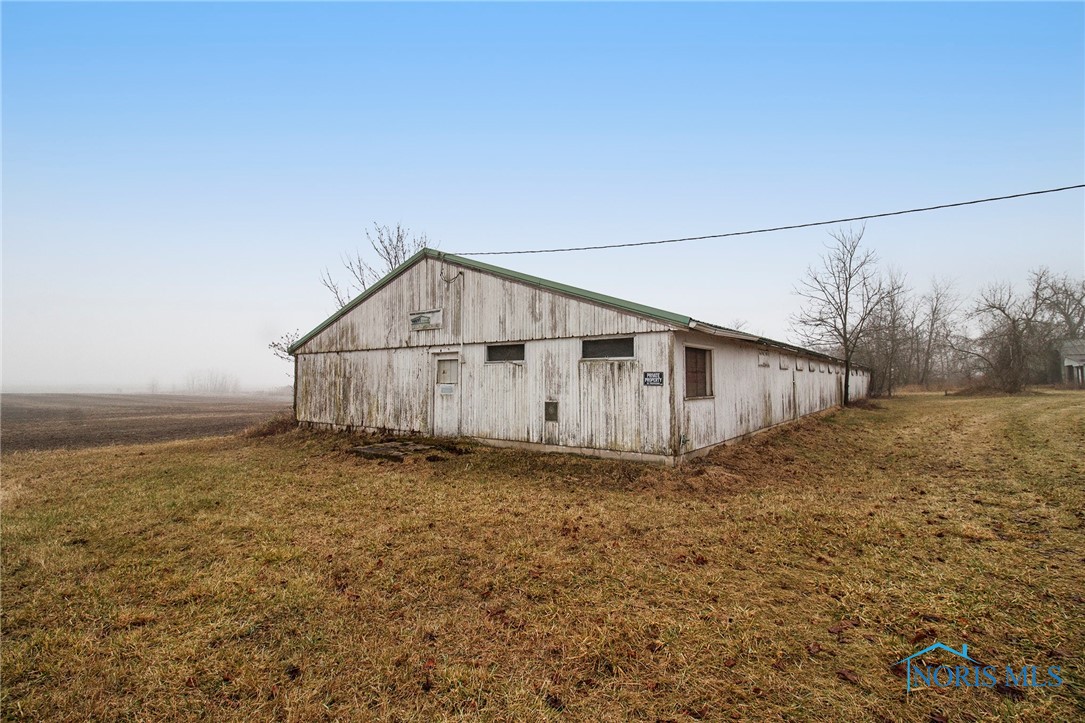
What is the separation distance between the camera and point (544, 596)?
168 inches

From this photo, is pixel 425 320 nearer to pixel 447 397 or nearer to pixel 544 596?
pixel 447 397

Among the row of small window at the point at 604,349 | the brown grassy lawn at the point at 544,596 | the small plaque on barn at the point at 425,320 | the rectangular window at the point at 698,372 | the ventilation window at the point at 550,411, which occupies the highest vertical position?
the small plaque on barn at the point at 425,320

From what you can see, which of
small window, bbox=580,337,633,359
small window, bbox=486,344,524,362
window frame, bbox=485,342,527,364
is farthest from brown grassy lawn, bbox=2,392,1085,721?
small window, bbox=486,344,524,362

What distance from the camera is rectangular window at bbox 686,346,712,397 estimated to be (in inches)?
400

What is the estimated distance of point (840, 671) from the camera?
123 inches

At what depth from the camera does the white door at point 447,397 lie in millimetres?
12727

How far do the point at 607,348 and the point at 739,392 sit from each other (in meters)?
4.54

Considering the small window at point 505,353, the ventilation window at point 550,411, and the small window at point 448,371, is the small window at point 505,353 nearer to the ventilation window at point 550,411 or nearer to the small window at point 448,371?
the small window at point 448,371

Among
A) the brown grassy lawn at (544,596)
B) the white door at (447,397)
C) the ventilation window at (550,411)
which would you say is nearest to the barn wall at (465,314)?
the white door at (447,397)

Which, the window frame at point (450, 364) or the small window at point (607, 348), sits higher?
the small window at point (607, 348)

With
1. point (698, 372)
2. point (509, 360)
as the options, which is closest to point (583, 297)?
point (509, 360)

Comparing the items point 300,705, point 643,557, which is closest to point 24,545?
point 300,705

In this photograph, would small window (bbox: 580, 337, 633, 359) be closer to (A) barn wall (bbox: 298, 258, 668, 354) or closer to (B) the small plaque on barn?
(A) barn wall (bbox: 298, 258, 668, 354)

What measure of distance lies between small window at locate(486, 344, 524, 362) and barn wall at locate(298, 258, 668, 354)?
Answer: 0.21 metres
